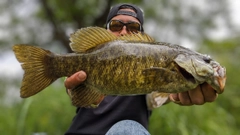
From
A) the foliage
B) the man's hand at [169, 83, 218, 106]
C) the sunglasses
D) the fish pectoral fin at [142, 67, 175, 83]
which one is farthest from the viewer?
the foliage

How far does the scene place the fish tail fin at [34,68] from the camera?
1675 millimetres

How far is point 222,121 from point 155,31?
5.76 meters

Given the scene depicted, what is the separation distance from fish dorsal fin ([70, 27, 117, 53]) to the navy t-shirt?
25.8 inches

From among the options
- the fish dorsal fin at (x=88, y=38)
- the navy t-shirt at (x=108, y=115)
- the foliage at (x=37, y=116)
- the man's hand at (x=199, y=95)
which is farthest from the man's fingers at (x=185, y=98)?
the foliage at (x=37, y=116)

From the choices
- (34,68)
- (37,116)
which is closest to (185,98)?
(34,68)

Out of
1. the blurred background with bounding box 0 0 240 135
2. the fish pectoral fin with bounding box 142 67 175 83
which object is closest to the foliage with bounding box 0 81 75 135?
the blurred background with bounding box 0 0 240 135

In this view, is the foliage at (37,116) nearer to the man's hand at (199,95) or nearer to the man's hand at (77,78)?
the man's hand at (77,78)

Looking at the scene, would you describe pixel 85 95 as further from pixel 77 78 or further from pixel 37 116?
pixel 37 116

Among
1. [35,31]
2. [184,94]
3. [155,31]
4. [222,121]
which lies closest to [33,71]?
[184,94]

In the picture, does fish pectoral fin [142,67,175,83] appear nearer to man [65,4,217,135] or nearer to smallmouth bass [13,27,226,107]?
smallmouth bass [13,27,226,107]

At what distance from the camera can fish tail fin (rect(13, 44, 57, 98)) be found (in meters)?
1.67

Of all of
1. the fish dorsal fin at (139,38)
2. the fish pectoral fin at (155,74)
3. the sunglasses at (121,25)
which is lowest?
the fish pectoral fin at (155,74)

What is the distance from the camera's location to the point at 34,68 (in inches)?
66.2

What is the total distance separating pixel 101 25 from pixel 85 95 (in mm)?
5228
